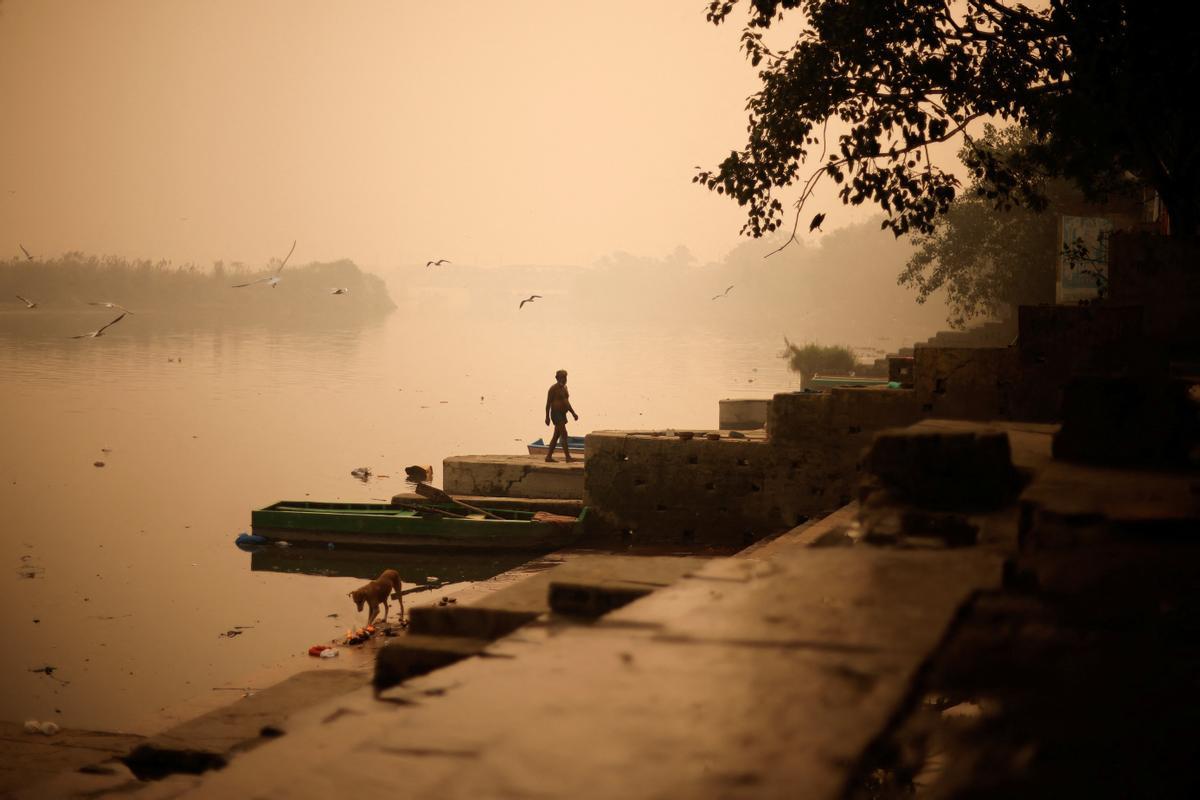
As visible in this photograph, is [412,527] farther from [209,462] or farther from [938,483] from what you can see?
[209,462]

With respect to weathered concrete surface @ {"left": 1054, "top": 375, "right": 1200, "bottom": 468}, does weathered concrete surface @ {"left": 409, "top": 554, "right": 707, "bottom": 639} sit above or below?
below

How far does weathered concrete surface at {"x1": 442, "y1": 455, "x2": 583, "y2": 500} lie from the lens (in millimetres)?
23094

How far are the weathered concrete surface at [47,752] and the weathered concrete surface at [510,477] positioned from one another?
1294 centimetres

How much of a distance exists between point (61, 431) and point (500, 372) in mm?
37907

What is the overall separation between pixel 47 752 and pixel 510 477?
1427 centimetres

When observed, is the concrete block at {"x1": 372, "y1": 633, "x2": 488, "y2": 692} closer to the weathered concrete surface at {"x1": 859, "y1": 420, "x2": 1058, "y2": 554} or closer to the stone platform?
the stone platform

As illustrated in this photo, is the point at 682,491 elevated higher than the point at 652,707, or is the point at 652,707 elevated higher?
the point at 652,707

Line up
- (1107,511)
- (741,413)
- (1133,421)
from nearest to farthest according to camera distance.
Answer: (1107,511) → (1133,421) → (741,413)

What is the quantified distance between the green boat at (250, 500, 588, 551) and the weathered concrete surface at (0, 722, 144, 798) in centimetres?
971

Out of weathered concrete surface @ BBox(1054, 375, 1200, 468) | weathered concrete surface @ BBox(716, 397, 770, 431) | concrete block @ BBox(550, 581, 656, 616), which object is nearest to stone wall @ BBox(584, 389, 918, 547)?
weathered concrete surface @ BBox(1054, 375, 1200, 468)

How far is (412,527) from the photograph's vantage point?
68.9ft

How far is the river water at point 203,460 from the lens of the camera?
17.6 metres

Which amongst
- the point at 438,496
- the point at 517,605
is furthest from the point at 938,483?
the point at 438,496

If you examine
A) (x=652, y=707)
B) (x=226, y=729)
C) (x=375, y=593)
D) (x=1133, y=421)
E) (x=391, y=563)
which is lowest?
(x=391, y=563)
